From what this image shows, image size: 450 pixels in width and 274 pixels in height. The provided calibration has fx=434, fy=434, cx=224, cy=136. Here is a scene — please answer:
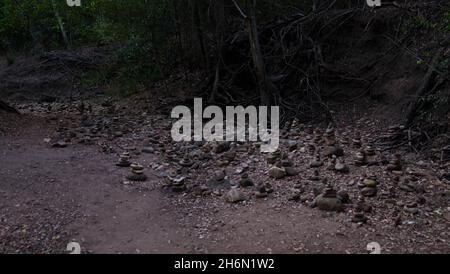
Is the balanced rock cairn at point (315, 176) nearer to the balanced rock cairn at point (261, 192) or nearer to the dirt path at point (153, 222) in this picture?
the dirt path at point (153, 222)

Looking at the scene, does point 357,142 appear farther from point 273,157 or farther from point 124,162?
point 124,162

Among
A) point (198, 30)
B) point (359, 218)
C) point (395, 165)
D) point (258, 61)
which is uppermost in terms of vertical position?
point (198, 30)

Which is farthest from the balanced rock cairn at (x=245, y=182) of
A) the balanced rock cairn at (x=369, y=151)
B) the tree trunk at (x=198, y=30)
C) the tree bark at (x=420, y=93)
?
the tree trunk at (x=198, y=30)

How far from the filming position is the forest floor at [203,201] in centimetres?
347

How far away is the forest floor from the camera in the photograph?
3.47 metres

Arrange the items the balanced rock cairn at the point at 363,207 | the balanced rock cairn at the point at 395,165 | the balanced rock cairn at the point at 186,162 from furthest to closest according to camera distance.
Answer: the balanced rock cairn at the point at 186,162, the balanced rock cairn at the point at 395,165, the balanced rock cairn at the point at 363,207

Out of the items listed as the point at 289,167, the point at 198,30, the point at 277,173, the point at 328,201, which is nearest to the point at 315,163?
the point at 289,167

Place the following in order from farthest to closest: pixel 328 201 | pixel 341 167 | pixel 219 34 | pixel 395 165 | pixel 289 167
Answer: pixel 219 34
pixel 289 167
pixel 341 167
pixel 395 165
pixel 328 201

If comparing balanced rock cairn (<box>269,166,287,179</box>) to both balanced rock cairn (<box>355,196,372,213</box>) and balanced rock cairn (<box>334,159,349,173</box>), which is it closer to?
balanced rock cairn (<box>334,159,349,173</box>)

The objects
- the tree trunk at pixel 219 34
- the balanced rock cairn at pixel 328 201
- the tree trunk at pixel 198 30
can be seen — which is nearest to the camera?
the balanced rock cairn at pixel 328 201

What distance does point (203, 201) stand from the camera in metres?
4.42

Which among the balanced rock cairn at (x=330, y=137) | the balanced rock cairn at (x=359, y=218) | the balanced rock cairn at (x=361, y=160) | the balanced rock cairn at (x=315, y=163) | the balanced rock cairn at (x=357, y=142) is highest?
the balanced rock cairn at (x=330, y=137)

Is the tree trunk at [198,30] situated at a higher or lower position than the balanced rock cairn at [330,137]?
higher
